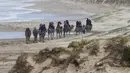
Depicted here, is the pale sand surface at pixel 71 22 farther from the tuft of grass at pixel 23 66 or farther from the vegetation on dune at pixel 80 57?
the tuft of grass at pixel 23 66

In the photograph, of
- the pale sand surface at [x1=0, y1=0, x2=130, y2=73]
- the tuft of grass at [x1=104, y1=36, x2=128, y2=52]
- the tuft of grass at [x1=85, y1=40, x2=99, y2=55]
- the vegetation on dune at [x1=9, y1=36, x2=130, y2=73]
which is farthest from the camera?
the pale sand surface at [x1=0, y1=0, x2=130, y2=73]

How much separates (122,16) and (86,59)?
1598 inches

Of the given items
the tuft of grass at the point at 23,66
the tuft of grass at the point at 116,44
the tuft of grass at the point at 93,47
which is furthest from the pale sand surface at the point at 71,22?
the tuft of grass at the point at 23,66

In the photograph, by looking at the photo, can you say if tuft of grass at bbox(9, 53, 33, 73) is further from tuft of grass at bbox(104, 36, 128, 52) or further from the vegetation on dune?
tuft of grass at bbox(104, 36, 128, 52)

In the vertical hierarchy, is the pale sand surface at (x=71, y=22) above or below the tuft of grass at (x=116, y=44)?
below

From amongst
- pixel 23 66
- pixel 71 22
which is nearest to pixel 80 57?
pixel 23 66

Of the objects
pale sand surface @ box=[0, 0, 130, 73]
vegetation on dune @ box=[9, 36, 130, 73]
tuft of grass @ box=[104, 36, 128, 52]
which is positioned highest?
tuft of grass @ box=[104, 36, 128, 52]

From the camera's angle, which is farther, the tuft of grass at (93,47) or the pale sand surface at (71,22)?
the pale sand surface at (71,22)

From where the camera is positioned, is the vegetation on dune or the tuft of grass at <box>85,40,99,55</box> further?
the tuft of grass at <box>85,40,99,55</box>

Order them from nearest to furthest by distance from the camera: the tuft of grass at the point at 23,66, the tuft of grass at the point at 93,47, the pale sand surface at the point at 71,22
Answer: the tuft of grass at the point at 93,47
the tuft of grass at the point at 23,66
the pale sand surface at the point at 71,22

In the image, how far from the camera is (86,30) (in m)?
38.1

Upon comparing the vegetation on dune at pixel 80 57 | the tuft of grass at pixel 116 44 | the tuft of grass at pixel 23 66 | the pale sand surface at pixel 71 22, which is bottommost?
the pale sand surface at pixel 71 22

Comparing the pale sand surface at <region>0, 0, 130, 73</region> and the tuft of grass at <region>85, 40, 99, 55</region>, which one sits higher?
the tuft of grass at <region>85, 40, 99, 55</region>

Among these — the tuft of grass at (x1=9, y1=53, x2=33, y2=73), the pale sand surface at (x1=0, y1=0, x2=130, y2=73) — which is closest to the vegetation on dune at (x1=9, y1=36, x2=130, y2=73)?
the tuft of grass at (x1=9, y1=53, x2=33, y2=73)
